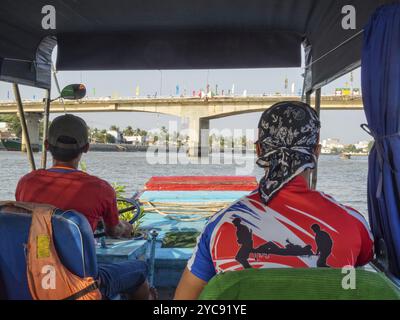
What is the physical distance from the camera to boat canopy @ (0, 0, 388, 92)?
3703mm

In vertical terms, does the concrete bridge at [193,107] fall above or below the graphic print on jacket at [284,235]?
above

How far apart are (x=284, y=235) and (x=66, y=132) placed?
141cm

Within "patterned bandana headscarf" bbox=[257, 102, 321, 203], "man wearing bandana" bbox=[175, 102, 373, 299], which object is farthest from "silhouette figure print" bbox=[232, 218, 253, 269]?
"patterned bandana headscarf" bbox=[257, 102, 321, 203]

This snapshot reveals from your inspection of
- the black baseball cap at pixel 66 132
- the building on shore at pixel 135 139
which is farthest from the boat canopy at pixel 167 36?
the building on shore at pixel 135 139

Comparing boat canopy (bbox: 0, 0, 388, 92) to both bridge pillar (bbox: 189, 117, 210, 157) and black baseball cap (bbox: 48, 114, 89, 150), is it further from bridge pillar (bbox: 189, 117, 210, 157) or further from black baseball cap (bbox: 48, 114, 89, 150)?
bridge pillar (bbox: 189, 117, 210, 157)

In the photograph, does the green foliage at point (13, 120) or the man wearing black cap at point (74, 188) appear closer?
the man wearing black cap at point (74, 188)

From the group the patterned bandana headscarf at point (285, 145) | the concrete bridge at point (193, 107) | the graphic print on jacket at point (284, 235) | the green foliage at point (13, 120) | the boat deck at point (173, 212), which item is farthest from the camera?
the green foliage at point (13, 120)

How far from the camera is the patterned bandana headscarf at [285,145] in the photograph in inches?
64.4

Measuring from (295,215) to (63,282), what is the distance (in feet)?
3.39

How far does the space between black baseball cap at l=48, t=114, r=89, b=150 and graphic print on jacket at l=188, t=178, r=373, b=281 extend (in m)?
1.14

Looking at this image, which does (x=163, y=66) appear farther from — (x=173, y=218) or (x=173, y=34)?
(x=173, y=218)

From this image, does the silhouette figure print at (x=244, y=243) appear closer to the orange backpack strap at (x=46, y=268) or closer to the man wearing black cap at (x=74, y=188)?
the orange backpack strap at (x=46, y=268)

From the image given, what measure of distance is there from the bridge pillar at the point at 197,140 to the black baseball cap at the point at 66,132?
787 inches

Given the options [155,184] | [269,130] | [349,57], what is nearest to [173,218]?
[155,184]
